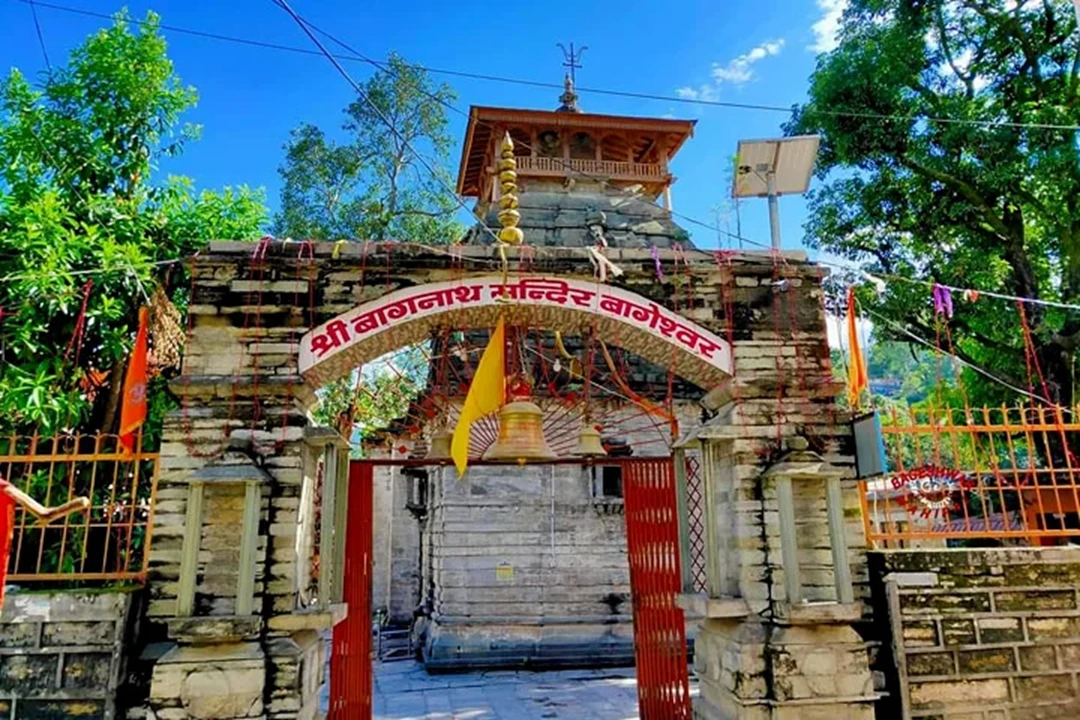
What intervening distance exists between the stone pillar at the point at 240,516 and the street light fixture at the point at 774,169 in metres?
4.29

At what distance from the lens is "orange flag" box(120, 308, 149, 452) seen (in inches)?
228

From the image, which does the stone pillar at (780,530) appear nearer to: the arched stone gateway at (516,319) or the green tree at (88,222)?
the arched stone gateway at (516,319)

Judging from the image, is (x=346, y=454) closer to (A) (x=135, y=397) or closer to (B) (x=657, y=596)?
(A) (x=135, y=397)

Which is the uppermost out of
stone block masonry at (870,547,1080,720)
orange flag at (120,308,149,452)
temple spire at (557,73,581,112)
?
temple spire at (557,73,581,112)

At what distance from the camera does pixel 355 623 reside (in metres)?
7.06

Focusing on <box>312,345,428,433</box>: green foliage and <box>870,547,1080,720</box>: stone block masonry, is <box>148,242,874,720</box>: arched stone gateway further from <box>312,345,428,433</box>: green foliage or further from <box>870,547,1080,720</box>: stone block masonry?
<box>312,345,428,433</box>: green foliage

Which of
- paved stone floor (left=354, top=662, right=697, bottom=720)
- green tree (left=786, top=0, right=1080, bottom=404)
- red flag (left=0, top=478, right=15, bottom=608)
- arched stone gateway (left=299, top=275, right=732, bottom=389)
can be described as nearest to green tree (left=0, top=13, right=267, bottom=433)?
arched stone gateway (left=299, top=275, right=732, bottom=389)

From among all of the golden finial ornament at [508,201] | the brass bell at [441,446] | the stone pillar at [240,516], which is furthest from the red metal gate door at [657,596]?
the stone pillar at [240,516]

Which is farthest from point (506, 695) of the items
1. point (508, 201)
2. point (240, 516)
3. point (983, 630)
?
point (508, 201)

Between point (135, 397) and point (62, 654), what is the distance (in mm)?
1898

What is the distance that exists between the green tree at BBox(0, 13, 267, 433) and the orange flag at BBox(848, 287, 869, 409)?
6082mm

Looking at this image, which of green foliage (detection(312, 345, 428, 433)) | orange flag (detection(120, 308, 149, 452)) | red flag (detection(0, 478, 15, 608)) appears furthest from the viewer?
green foliage (detection(312, 345, 428, 433))

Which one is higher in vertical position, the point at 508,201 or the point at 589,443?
the point at 508,201

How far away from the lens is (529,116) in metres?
18.2
